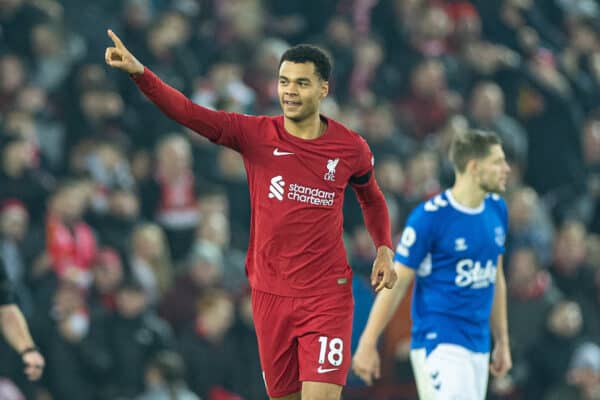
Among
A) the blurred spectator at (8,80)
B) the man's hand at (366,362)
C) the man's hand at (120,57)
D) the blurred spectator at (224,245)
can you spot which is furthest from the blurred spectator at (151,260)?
the man's hand at (120,57)

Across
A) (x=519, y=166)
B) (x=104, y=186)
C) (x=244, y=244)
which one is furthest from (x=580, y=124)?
(x=104, y=186)

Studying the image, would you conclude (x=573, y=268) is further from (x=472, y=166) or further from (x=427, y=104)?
(x=472, y=166)

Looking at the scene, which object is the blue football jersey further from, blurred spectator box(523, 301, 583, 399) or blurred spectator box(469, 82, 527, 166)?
blurred spectator box(469, 82, 527, 166)

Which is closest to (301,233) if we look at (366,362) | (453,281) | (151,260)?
(366,362)

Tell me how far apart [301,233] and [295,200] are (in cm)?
17

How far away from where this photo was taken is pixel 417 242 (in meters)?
7.69

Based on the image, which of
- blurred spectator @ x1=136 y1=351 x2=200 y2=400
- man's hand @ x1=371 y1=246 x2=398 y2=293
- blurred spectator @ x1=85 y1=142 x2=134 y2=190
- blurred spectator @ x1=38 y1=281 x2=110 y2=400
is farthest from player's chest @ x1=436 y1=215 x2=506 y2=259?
blurred spectator @ x1=85 y1=142 x2=134 y2=190

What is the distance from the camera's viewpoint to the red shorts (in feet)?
21.4

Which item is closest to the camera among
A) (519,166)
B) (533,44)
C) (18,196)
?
(18,196)

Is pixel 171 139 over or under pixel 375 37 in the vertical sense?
under

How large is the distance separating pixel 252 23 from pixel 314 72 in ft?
21.9

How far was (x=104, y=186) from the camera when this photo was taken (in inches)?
432

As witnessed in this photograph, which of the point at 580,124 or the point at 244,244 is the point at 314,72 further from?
the point at 580,124

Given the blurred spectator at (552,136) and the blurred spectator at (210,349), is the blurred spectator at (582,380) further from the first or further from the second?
the blurred spectator at (210,349)
